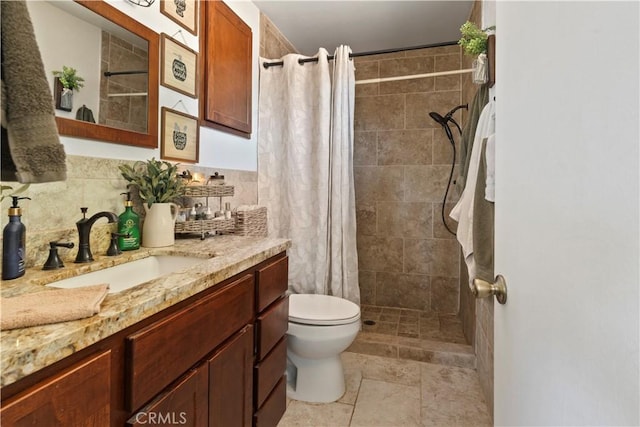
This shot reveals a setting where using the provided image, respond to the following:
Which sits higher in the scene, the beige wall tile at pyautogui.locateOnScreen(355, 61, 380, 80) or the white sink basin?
the beige wall tile at pyautogui.locateOnScreen(355, 61, 380, 80)

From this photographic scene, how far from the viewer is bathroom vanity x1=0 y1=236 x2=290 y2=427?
1.74 feet

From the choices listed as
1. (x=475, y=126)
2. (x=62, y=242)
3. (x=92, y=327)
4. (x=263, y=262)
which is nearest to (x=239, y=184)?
(x=263, y=262)

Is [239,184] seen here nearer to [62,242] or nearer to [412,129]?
[62,242]

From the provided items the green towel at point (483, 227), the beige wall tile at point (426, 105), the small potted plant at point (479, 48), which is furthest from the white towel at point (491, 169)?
the beige wall tile at point (426, 105)

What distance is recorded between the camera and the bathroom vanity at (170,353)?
53 centimetres

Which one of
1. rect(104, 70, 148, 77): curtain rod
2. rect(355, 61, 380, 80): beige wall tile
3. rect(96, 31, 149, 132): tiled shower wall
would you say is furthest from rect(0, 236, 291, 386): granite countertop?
rect(355, 61, 380, 80): beige wall tile

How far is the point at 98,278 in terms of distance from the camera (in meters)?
1.06

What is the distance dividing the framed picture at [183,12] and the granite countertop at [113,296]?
110 centimetres

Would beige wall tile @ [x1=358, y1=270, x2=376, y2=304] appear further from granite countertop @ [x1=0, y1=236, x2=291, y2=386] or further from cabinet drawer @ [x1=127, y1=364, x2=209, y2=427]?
cabinet drawer @ [x1=127, y1=364, x2=209, y2=427]

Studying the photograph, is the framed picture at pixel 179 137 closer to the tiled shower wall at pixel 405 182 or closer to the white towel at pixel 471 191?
the white towel at pixel 471 191

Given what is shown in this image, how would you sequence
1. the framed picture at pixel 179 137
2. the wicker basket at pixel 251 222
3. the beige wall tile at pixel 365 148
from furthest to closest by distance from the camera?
1. the beige wall tile at pixel 365 148
2. the wicker basket at pixel 251 222
3. the framed picture at pixel 179 137

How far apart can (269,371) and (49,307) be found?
942 millimetres

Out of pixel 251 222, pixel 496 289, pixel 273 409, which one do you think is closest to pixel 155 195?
pixel 251 222

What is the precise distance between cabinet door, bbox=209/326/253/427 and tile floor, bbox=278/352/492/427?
0.54 metres
